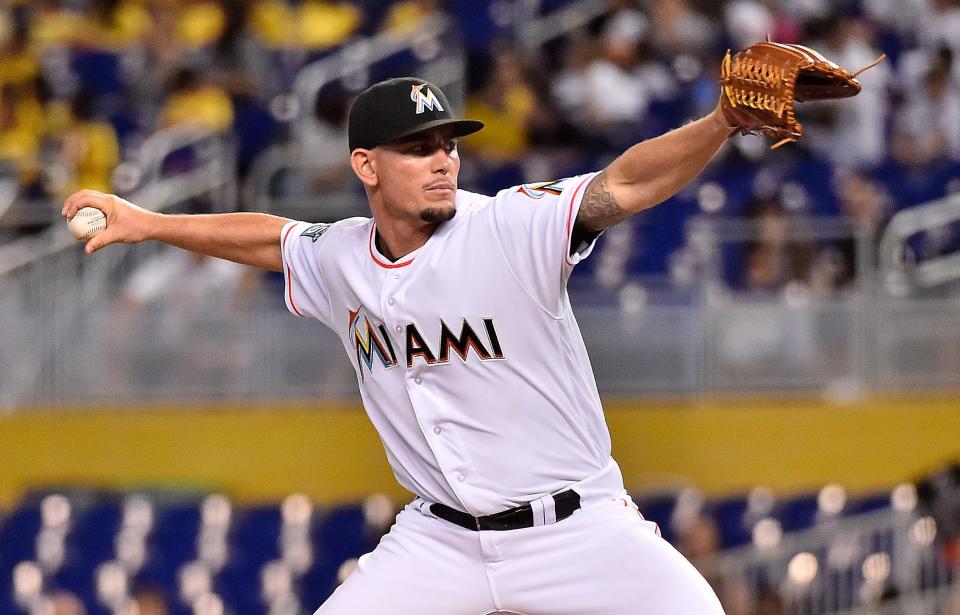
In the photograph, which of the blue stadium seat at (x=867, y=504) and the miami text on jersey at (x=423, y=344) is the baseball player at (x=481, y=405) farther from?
the blue stadium seat at (x=867, y=504)

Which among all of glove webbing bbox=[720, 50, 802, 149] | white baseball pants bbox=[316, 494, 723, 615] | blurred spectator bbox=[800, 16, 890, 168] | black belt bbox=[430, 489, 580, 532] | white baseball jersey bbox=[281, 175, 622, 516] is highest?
blurred spectator bbox=[800, 16, 890, 168]

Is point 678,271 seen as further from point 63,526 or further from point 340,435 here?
point 63,526

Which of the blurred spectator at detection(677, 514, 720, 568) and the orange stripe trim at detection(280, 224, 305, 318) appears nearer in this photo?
the orange stripe trim at detection(280, 224, 305, 318)

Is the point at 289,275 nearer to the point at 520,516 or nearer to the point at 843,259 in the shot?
the point at 520,516

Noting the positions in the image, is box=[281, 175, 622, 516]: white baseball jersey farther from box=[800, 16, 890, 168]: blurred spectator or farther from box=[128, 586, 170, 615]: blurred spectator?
box=[800, 16, 890, 168]: blurred spectator

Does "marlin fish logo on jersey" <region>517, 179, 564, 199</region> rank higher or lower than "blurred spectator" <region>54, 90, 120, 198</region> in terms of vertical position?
lower

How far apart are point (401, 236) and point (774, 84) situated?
52.3 inches

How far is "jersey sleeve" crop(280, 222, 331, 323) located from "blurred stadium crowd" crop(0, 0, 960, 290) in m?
4.59

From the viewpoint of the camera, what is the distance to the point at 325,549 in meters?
9.45

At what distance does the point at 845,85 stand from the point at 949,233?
6387 mm

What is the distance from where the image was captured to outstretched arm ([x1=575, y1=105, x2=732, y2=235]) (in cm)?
373

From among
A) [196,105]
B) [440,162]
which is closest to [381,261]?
[440,162]

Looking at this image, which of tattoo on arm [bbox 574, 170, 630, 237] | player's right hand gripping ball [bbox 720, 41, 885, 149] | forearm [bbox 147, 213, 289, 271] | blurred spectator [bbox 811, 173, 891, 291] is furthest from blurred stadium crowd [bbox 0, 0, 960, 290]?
player's right hand gripping ball [bbox 720, 41, 885, 149]

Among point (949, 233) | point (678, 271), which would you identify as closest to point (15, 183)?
point (678, 271)
